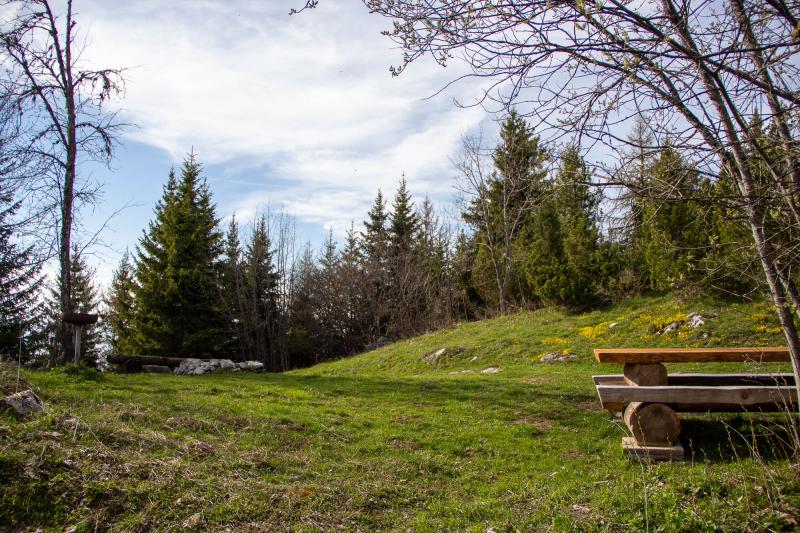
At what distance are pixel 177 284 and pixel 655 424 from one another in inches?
830

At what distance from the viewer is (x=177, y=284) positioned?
22.0m

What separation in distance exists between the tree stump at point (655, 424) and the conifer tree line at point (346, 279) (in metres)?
2.31

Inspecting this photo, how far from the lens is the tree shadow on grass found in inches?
189

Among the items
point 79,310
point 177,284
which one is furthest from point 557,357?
point 79,310

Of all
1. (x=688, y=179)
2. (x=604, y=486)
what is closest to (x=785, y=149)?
(x=688, y=179)

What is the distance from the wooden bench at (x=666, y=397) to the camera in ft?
16.0

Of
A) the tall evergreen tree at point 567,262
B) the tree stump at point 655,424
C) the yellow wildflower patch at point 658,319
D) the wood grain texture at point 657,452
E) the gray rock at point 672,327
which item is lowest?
the wood grain texture at point 657,452

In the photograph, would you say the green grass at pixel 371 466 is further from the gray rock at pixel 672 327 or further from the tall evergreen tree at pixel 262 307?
the tall evergreen tree at pixel 262 307

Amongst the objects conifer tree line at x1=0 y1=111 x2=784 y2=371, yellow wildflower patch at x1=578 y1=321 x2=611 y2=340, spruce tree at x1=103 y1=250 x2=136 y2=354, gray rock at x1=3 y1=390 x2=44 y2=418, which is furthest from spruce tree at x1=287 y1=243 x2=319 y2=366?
gray rock at x1=3 y1=390 x2=44 y2=418

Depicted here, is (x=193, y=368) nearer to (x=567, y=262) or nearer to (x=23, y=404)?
(x=23, y=404)

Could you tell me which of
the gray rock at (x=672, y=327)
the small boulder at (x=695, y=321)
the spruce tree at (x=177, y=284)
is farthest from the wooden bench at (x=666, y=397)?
the spruce tree at (x=177, y=284)

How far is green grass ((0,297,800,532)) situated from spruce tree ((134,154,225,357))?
1385 cm

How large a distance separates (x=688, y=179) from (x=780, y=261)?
3.06 ft

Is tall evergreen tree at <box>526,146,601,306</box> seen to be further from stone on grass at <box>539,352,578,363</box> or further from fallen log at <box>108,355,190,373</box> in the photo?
fallen log at <box>108,355,190,373</box>
